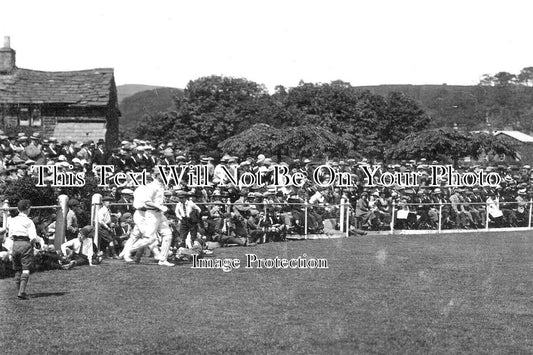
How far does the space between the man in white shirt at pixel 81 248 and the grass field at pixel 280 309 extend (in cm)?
50

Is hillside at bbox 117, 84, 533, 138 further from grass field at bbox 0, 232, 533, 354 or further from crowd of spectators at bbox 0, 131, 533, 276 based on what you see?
grass field at bbox 0, 232, 533, 354

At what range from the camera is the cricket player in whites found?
15359mm

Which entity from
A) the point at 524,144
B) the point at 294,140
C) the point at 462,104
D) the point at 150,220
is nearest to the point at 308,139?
the point at 294,140

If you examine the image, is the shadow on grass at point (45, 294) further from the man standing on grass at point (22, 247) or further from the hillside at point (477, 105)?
the hillside at point (477, 105)

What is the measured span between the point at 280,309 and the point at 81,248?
6112 mm

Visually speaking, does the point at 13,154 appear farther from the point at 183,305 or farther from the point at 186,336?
the point at 186,336

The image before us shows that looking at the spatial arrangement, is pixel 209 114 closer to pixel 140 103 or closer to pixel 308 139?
pixel 308 139

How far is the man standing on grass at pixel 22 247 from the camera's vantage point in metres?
11.3

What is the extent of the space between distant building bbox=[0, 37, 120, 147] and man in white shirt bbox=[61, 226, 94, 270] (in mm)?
22477

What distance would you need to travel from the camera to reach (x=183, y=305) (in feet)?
36.0

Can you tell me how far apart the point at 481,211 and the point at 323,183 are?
6.55m

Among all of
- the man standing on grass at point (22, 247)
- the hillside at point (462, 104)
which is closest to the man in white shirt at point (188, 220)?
the man standing on grass at point (22, 247)


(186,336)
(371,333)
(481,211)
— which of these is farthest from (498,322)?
(481,211)

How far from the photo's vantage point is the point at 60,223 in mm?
15062
